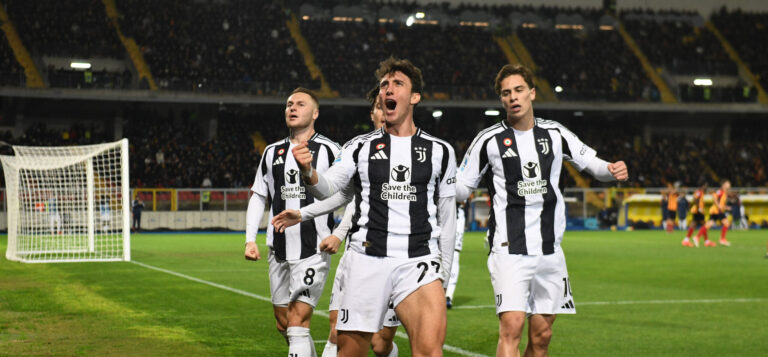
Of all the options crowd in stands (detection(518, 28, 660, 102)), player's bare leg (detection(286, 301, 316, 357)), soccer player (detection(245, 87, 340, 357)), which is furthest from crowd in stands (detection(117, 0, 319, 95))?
player's bare leg (detection(286, 301, 316, 357))

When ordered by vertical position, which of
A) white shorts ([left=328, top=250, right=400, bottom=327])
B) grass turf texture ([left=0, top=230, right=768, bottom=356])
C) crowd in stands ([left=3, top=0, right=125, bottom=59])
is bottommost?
grass turf texture ([left=0, top=230, right=768, bottom=356])

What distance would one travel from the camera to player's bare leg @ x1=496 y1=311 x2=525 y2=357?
19.9 ft

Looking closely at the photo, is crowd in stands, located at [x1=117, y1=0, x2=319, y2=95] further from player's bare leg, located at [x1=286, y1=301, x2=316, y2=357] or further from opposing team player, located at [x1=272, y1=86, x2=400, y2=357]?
opposing team player, located at [x1=272, y1=86, x2=400, y2=357]

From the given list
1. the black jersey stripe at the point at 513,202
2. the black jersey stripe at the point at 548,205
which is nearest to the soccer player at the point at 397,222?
the black jersey stripe at the point at 513,202

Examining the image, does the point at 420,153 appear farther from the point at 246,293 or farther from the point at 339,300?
the point at 246,293

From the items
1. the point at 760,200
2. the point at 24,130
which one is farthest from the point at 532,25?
the point at 24,130

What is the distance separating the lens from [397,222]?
17.6ft

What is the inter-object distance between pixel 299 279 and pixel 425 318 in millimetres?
1957

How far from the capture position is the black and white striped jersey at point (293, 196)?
7031mm

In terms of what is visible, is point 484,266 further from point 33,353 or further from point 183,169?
point 183,169

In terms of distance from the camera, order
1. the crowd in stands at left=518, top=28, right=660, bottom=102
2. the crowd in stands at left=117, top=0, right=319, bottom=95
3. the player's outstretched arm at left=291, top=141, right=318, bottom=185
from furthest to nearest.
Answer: the crowd in stands at left=518, top=28, right=660, bottom=102
the crowd in stands at left=117, top=0, right=319, bottom=95
the player's outstretched arm at left=291, top=141, right=318, bottom=185

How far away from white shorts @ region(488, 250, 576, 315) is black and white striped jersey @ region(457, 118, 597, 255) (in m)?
0.06

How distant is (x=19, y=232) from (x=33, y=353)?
15739mm

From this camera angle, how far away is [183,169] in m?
42.8
